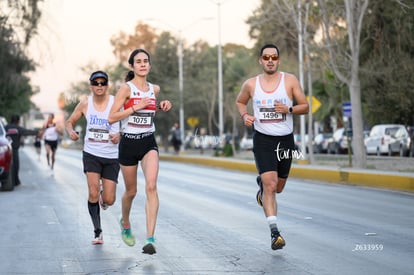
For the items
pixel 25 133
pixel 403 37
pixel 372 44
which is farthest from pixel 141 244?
pixel 372 44

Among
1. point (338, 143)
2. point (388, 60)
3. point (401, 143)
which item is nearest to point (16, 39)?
point (388, 60)

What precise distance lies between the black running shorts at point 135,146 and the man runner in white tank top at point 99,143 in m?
0.78

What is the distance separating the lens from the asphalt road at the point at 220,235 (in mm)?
8945

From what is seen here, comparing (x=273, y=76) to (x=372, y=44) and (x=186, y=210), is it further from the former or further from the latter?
(x=372, y=44)

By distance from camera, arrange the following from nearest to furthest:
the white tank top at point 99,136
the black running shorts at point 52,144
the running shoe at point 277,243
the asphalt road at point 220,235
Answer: the asphalt road at point 220,235
the running shoe at point 277,243
the white tank top at point 99,136
the black running shorts at point 52,144

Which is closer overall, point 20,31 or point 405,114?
point 20,31

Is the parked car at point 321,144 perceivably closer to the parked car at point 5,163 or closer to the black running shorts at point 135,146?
the parked car at point 5,163

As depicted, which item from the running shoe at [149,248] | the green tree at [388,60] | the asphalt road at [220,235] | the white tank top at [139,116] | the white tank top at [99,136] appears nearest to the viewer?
the asphalt road at [220,235]

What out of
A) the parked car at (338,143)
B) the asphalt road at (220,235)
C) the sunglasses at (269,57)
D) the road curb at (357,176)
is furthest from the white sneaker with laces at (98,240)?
the parked car at (338,143)

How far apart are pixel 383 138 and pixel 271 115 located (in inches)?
1449

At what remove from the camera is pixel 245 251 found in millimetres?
9898

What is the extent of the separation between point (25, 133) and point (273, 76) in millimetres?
12628

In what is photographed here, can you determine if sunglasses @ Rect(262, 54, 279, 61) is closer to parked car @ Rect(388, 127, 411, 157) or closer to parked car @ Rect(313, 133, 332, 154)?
parked car @ Rect(388, 127, 411, 157)

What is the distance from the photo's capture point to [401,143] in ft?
145
